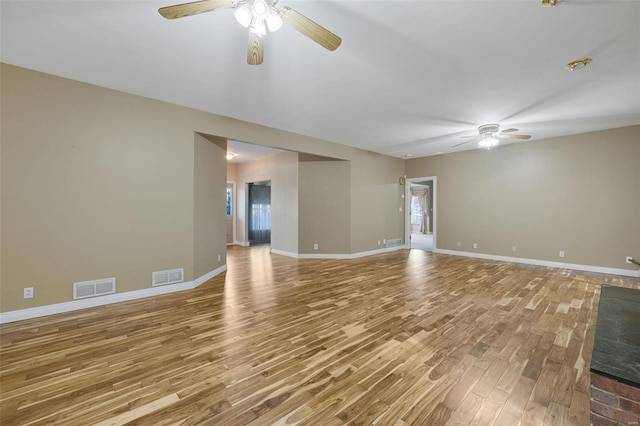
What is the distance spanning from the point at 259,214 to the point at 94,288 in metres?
6.17

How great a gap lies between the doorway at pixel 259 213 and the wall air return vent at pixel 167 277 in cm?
511

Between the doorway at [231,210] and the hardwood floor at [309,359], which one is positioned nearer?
the hardwood floor at [309,359]

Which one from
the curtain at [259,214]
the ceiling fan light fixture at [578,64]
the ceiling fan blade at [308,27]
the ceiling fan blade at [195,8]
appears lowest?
the curtain at [259,214]

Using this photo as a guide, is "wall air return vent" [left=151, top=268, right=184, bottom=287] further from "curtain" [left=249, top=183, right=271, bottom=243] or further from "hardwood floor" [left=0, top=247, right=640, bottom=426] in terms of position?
"curtain" [left=249, top=183, right=271, bottom=243]

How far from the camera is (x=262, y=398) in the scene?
1684 mm

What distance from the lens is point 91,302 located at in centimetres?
321

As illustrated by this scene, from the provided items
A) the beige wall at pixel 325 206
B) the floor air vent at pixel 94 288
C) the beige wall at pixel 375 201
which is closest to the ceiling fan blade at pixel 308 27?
the floor air vent at pixel 94 288

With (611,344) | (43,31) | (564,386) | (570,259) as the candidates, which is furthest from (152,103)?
(570,259)

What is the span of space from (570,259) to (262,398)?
6771mm

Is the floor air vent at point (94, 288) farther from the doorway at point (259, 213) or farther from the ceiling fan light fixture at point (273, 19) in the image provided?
the doorway at point (259, 213)

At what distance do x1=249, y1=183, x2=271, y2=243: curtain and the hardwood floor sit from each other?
532 centimetres

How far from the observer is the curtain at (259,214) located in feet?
29.6

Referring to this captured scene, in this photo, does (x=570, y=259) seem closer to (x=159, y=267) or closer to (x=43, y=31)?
(x=159, y=267)

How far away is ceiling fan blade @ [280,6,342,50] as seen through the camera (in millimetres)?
1653
